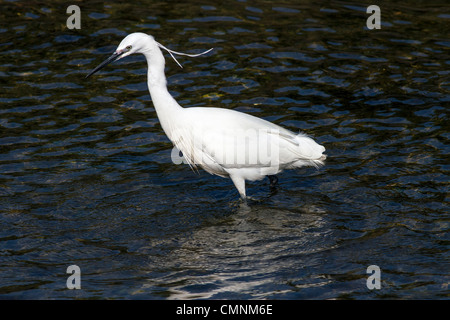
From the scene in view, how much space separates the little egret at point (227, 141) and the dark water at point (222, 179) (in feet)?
1.39

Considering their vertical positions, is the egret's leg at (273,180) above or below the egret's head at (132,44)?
below

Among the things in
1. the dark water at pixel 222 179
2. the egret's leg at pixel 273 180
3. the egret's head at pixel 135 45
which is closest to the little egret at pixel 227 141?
the egret's head at pixel 135 45

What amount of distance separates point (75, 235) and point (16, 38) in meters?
5.55

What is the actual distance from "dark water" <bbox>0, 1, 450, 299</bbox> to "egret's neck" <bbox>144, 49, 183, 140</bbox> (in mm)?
846

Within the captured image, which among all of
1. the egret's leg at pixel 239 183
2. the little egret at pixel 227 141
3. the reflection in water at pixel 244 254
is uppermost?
the little egret at pixel 227 141

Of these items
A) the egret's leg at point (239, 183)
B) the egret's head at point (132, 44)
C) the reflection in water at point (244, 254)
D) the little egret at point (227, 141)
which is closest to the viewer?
the reflection in water at point (244, 254)

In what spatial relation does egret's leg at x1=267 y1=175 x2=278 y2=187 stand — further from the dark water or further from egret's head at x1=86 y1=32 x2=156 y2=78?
egret's head at x1=86 y1=32 x2=156 y2=78

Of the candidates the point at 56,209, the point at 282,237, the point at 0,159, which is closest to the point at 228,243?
the point at 282,237

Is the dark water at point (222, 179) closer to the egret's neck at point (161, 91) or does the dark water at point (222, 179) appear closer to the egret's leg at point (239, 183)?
the egret's leg at point (239, 183)

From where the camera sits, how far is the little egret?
731 centimetres

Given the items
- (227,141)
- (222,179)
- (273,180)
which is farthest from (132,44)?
(273,180)

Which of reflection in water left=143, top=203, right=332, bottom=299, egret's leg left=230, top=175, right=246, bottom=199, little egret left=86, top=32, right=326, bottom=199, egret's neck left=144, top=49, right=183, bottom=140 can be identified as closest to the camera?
reflection in water left=143, top=203, right=332, bottom=299

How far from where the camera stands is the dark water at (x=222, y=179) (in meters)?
6.00

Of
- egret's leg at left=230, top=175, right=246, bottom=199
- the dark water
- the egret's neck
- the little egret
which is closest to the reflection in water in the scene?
the dark water
